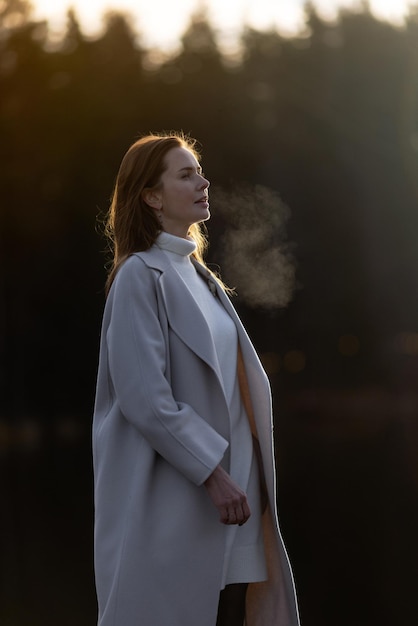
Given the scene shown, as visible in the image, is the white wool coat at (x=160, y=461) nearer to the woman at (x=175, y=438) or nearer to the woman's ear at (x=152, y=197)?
the woman at (x=175, y=438)

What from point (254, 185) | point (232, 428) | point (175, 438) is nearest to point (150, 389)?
point (175, 438)

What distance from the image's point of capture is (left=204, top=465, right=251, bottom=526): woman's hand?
2184 mm

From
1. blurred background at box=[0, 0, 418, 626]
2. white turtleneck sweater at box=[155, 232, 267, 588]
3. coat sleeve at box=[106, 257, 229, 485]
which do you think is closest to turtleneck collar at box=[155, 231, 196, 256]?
white turtleneck sweater at box=[155, 232, 267, 588]

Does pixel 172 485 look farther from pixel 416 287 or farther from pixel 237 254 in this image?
pixel 416 287

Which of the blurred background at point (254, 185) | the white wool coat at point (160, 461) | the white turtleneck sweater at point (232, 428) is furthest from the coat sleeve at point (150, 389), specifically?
the blurred background at point (254, 185)

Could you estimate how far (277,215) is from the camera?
2150 centimetres

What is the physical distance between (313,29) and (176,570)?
24.3 m

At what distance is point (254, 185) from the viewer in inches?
863

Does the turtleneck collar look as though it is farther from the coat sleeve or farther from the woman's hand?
the woman's hand

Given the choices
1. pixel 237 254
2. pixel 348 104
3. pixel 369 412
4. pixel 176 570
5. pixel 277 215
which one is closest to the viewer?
pixel 176 570

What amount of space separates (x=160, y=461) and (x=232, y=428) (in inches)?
6.3

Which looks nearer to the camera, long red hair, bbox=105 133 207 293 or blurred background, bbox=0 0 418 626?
long red hair, bbox=105 133 207 293

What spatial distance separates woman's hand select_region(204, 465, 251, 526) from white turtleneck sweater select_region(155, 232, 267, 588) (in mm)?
99

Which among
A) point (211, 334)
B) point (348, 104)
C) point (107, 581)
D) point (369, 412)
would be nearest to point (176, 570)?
point (107, 581)
